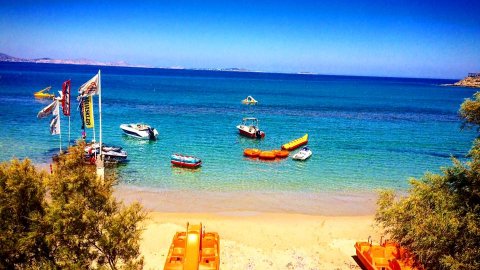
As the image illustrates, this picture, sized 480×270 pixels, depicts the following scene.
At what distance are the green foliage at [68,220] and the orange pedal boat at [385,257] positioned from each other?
39.1 ft

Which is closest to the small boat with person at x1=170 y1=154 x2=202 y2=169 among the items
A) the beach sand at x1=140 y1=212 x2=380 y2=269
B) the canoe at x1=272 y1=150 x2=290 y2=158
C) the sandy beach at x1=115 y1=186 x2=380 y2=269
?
the sandy beach at x1=115 y1=186 x2=380 y2=269

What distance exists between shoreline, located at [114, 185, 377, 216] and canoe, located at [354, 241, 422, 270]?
8.38 m

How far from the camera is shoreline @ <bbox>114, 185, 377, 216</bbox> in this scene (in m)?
28.1

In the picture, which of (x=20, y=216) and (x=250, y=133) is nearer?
(x=20, y=216)

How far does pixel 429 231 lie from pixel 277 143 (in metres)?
37.9

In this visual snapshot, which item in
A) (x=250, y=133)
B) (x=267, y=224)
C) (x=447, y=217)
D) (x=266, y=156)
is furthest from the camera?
(x=250, y=133)

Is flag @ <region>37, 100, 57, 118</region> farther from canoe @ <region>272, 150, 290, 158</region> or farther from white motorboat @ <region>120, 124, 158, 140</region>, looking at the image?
canoe @ <region>272, 150, 290, 158</region>

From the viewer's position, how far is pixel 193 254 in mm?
16797

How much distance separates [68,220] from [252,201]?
64.4 ft

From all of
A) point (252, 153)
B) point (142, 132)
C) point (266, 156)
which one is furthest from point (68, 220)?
point (142, 132)

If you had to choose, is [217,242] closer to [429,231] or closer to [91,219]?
[91,219]

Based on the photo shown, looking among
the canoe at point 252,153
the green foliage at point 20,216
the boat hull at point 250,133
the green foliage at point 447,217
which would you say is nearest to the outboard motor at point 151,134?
the boat hull at point 250,133

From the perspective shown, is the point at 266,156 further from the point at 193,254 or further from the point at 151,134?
the point at 193,254

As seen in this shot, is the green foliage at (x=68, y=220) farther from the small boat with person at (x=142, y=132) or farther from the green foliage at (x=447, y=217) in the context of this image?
the small boat with person at (x=142, y=132)
